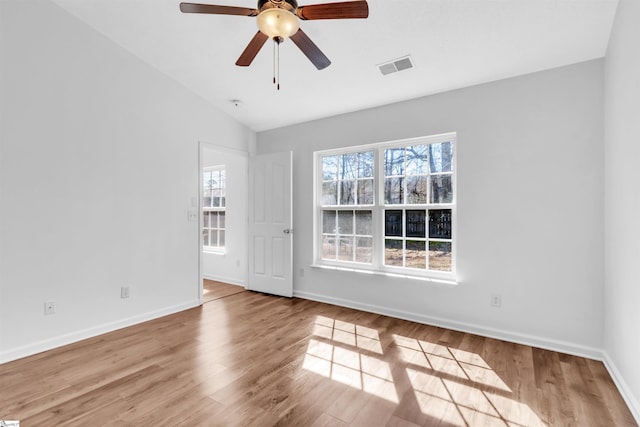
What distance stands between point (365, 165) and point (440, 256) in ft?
4.77

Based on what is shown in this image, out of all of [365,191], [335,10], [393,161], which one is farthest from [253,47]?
[365,191]

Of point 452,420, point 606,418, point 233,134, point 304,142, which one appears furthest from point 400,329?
point 233,134

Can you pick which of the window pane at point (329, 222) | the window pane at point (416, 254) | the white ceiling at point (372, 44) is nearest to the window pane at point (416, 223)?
the window pane at point (416, 254)

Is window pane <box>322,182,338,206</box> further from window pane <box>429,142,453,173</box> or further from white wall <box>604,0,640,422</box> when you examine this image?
white wall <box>604,0,640,422</box>

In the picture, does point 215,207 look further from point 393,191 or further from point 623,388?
point 623,388

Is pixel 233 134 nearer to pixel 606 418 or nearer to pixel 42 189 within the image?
pixel 42 189

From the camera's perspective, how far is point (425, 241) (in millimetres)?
3623

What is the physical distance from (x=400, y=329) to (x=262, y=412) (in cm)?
185

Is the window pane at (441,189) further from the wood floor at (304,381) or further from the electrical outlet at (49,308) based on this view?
the electrical outlet at (49,308)

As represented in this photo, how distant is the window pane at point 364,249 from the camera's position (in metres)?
4.05

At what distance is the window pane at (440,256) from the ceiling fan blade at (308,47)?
7.55 feet

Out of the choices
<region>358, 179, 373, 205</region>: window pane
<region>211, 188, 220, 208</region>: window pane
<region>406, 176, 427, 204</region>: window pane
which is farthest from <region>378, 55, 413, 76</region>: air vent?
<region>211, 188, 220, 208</region>: window pane

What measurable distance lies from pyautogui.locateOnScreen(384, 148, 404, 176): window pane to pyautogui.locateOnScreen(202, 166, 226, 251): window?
3086mm

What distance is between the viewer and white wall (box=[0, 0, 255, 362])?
2.70 metres
